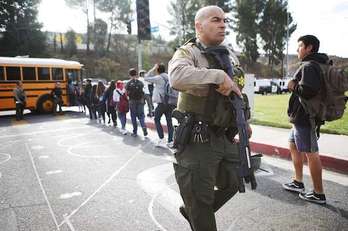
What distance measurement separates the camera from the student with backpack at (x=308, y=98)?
4.14 m

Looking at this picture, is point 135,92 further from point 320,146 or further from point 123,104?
point 320,146

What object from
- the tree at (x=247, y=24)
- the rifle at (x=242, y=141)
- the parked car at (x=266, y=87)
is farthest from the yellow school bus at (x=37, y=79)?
the tree at (x=247, y=24)

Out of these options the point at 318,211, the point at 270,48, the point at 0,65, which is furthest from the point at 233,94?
the point at 270,48

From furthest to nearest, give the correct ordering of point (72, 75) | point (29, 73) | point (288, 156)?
point (72, 75)
point (29, 73)
point (288, 156)

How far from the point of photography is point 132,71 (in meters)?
9.70

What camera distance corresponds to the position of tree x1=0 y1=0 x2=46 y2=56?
3956cm

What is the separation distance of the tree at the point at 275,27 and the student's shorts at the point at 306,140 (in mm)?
54927

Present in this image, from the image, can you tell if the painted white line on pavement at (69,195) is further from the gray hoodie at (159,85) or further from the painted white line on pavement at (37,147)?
the painted white line on pavement at (37,147)

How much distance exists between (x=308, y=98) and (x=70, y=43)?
51170 mm

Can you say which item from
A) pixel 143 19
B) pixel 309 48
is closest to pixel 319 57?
pixel 309 48

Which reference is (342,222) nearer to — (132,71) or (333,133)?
(333,133)

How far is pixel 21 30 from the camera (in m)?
41.0

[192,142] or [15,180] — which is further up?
[192,142]

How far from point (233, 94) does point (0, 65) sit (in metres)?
16.0
